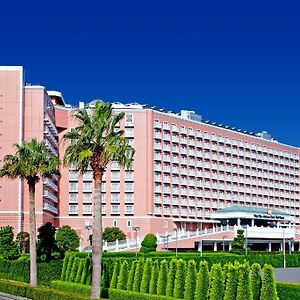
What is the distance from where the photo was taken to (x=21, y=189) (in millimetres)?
113875

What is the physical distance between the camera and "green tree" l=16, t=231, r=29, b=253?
98.0 meters

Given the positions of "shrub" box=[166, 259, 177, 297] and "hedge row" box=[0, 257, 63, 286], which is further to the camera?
"hedge row" box=[0, 257, 63, 286]

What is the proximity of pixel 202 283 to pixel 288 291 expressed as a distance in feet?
17.8

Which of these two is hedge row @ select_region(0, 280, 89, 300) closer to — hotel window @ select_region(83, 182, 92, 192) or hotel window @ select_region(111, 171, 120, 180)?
hotel window @ select_region(83, 182, 92, 192)

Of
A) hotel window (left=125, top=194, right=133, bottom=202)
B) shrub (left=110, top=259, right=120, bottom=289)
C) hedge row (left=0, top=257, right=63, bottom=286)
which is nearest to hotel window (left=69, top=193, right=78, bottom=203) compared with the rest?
hotel window (left=125, top=194, right=133, bottom=202)

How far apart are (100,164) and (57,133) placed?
9059cm

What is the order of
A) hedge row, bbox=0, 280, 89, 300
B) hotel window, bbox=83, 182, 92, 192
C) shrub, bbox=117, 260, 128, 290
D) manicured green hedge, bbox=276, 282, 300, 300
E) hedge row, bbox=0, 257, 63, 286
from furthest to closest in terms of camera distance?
hotel window, bbox=83, 182, 92, 192 < hedge row, bbox=0, 257, 63, 286 < shrub, bbox=117, 260, 128, 290 < hedge row, bbox=0, 280, 89, 300 < manicured green hedge, bbox=276, 282, 300, 300

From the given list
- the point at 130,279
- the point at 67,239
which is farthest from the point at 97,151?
the point at 67,239

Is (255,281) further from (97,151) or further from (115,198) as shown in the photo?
(115,198)

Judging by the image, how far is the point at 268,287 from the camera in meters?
39.5

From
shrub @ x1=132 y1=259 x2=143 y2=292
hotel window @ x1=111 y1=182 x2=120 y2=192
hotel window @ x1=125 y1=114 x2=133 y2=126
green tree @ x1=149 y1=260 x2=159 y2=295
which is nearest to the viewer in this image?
green tree @ x1=149 y1=260 x2=159 y2=295

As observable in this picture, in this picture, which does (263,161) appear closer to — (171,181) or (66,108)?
(171,181)

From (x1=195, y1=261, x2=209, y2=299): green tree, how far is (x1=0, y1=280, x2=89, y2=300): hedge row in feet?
23.9

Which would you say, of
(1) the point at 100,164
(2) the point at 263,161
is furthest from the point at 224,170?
(1) the point at 100,164
